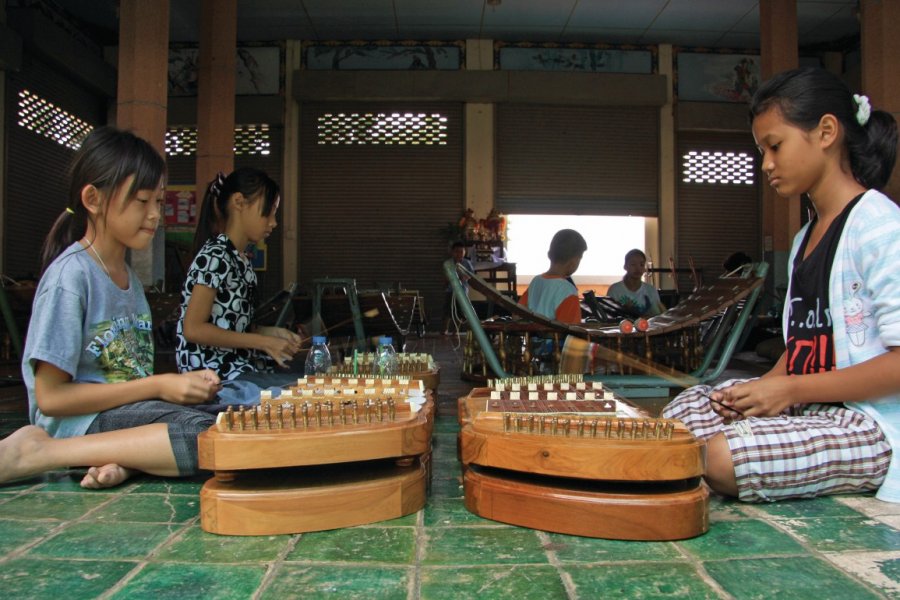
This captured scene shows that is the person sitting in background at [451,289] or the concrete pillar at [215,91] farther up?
the concrete pillar at [215,91]

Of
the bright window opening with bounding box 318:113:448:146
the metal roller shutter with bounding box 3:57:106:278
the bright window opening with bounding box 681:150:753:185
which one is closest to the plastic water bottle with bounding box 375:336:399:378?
the metal roller shutter with bounding box 3:57:106:278

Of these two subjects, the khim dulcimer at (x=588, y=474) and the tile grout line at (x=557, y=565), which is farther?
the khim dulcimer at (x=588, y=474)

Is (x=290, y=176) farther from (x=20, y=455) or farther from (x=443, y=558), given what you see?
(x=443, y=558)

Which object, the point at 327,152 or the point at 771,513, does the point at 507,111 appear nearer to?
the point at 327,152

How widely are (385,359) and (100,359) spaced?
54.5 inches

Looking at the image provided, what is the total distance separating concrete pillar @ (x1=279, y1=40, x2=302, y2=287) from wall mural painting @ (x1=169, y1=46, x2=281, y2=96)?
9.6 inches

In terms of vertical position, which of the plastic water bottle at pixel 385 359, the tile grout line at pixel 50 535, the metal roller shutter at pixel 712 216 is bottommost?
the tile grout line at pixel 50 535

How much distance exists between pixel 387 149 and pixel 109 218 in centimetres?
1113

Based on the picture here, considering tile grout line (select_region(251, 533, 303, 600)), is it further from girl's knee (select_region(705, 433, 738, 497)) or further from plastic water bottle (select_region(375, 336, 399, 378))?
plastic water bottle (select_region(375, 336, 399, 378))

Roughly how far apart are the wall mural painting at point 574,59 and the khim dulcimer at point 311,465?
12150 mm

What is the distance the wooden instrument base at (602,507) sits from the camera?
70.2 inches

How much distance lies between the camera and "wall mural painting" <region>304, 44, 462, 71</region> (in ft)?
43.0

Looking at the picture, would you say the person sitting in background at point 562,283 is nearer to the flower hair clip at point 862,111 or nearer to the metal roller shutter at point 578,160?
the flower hair clip at point 862,111

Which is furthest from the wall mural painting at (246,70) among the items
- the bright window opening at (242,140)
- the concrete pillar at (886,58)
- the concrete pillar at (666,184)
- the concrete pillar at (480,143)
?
the concrete pillar at (886,58)
